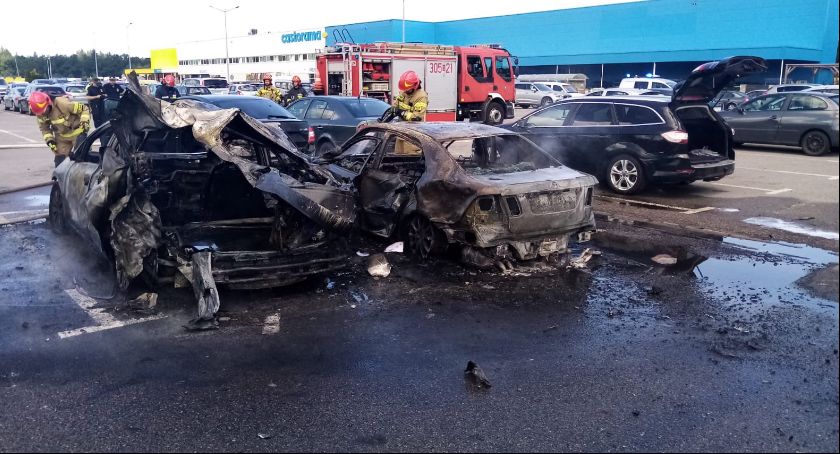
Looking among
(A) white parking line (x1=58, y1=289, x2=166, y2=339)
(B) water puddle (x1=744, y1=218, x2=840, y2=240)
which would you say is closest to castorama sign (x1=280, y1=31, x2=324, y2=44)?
(B) water puddle (x1=744, y1=218, x2=840, y2=240)

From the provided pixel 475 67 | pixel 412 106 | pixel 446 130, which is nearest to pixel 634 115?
pixel 412 106

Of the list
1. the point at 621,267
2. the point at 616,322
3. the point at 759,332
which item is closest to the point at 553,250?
the point at 621,267

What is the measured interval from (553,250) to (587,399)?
285 cm

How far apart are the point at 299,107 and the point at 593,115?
651cm

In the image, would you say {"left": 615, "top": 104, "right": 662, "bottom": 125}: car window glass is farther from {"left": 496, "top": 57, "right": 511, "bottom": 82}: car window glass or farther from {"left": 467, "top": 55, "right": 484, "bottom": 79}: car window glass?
{"left": 496, "top": 57, "right": 511, "bottom": 82}: car window glass

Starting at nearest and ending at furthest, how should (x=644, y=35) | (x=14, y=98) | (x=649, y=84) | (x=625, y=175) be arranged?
(x=625, y=175), (x=649, y=84), (x=14, y=98), (x=644, y=35)

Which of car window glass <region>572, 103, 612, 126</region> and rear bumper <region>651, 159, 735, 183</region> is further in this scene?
car window glass <region>572, 103, 612, 126</region>

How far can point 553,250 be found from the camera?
21.9 feet

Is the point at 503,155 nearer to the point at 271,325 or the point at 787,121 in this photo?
the point at 271,325

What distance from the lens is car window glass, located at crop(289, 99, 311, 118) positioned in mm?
14109

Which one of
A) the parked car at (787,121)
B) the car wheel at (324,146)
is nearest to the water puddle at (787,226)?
the parked car at (787,121)

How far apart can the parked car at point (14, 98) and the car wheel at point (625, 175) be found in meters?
33.3

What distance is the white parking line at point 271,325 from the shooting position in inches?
198

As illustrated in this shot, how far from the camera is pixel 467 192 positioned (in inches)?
245
